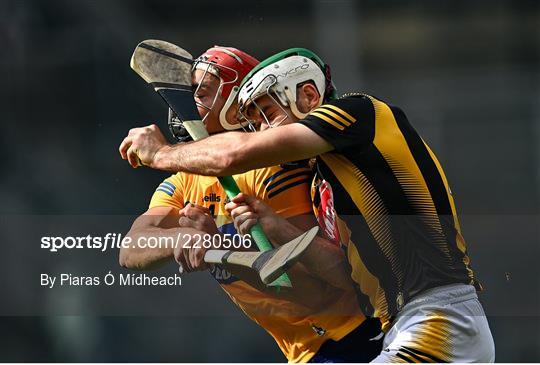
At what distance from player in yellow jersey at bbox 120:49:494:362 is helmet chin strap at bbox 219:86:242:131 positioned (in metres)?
0.40

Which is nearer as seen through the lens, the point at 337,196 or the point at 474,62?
the point at 337,196

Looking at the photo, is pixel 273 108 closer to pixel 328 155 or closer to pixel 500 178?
pixel 328 155

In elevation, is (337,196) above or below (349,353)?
above

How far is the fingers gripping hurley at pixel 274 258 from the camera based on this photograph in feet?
14.6

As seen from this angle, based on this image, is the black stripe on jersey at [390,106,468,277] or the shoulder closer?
the shoulder

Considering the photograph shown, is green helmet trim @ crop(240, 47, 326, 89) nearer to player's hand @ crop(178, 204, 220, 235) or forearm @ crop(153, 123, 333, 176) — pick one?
forearm @ crop(153, 123, 333, 176)

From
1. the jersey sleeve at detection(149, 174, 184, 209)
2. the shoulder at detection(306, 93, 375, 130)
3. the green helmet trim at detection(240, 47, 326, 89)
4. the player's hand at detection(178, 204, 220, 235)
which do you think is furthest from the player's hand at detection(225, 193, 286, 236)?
the shoulder at detection(306, 93, 375, 130)

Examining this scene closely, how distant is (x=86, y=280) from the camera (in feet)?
15.9

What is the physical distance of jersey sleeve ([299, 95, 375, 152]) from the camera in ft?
13.1

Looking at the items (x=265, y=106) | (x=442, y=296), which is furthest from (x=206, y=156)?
(x=442, y=296)

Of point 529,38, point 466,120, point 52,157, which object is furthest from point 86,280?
point 529,38

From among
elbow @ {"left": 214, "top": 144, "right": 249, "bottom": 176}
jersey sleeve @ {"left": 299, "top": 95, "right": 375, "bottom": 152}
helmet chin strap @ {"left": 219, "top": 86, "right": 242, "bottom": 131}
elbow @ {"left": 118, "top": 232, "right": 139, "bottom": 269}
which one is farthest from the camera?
elbow @ {"left": 118, "top": 232, "right": 139, "bottom": 269}

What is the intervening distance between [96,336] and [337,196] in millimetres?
1414

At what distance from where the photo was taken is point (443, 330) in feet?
13.2
